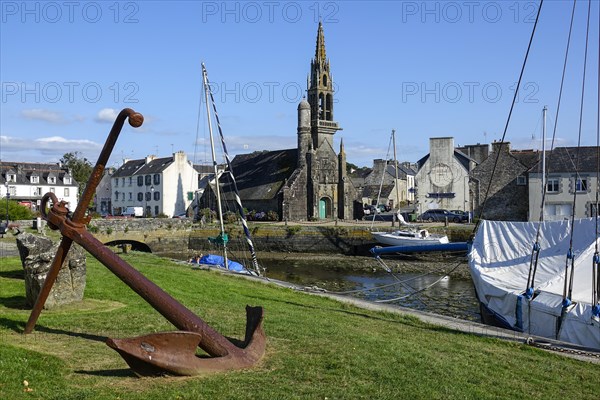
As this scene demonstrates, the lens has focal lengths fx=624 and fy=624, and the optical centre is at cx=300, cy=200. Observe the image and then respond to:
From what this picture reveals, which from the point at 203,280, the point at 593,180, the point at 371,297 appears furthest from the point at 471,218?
the point at 203,280

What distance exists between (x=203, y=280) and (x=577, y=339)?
35.8 feet

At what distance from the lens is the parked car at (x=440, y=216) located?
5931 cm

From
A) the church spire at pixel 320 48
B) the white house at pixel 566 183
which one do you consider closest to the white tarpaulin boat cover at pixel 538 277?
the white house at pixel 566 183

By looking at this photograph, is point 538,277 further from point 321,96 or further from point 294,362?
point 321,96

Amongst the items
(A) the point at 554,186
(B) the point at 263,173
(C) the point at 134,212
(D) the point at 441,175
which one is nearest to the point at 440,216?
(D) the point at 441,175

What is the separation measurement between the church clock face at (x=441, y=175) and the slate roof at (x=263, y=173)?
648 inches

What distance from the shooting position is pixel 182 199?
81125 millimetres

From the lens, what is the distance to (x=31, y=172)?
80.8 metres

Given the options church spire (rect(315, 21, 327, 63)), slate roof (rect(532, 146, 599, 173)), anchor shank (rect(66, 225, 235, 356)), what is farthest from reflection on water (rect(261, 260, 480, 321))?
church spire (rect(315, 21, 327, 63))

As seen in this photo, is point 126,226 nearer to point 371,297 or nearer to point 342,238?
point 342,238

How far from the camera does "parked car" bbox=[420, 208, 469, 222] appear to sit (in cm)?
5931

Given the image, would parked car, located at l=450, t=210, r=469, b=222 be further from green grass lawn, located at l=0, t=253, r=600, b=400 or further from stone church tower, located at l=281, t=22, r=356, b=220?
green grass lawn, located at l=0, t=253, r=600, b=400

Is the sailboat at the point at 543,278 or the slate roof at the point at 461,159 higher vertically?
the slate roof at the point at 461,159

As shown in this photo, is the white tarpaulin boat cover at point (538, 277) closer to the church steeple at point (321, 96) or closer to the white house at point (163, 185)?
the church steeple at point (321, 96)
